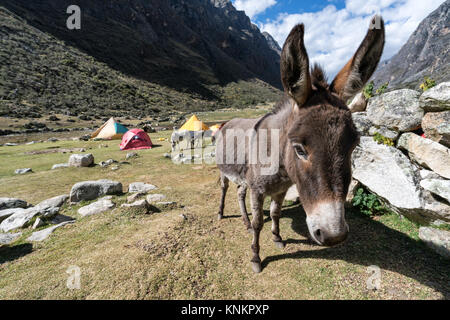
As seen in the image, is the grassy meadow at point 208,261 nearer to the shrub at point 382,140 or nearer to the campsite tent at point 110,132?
the shrub at point 382,140

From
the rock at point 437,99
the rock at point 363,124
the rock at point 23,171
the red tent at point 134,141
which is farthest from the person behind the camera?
the red tent at point 134,141

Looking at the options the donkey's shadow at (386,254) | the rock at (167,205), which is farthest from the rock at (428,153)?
the rock at (167,205)

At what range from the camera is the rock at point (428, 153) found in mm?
4555

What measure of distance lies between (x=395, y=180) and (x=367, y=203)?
43.1 inches

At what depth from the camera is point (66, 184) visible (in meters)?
9.66

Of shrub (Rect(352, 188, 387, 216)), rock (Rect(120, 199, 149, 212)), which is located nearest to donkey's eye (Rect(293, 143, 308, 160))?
shrub (Rect(352, 188, 387, 216))

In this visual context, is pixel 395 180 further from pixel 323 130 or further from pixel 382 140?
pixel 323 130

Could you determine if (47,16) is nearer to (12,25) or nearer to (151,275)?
(12,25)

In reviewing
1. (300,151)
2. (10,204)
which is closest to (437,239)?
(300,151)

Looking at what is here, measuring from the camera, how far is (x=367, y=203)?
5.83 meters

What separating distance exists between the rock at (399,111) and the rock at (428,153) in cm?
35

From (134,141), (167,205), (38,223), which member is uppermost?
(134,141)

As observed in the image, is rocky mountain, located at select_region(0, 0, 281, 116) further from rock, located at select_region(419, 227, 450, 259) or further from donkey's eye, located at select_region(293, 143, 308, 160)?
rock, located at select_region(419, 227, 450, 259)

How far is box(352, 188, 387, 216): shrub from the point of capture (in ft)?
18.8
